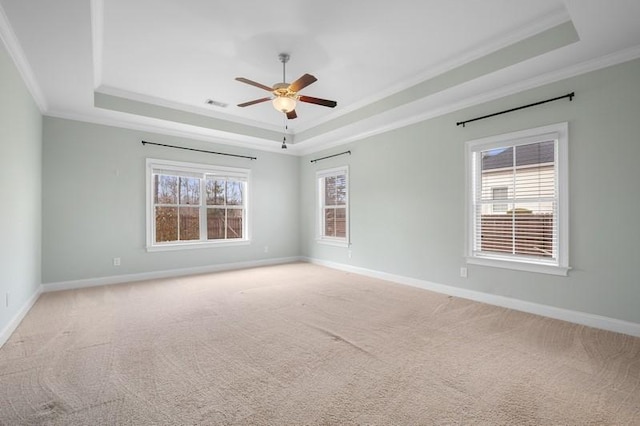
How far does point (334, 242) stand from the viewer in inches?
246

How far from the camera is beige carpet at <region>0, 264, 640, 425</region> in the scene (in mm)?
1751

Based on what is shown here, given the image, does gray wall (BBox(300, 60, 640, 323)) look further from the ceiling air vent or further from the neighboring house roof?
the ceiling air vent

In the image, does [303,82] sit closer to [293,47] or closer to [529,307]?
[293,47]

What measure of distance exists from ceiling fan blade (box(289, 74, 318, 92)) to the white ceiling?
46cm

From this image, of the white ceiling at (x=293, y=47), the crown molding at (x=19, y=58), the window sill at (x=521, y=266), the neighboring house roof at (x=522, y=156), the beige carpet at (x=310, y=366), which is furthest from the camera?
the neighboring house roof at (x=522, y=156)

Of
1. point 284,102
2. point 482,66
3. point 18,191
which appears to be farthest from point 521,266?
point 18,191

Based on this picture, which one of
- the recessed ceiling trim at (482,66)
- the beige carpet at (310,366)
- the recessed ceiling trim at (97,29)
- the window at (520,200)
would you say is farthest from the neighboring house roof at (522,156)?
the recessed ceiling trim at (97,29)

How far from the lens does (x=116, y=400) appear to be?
1.86 metres

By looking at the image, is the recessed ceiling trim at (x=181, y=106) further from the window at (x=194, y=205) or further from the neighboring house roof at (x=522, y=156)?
the neighboring house roof at (x=522, y=156)

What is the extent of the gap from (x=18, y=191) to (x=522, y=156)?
5622mm

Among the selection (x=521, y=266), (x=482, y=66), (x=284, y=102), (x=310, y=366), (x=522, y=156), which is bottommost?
(x=310, y=366)

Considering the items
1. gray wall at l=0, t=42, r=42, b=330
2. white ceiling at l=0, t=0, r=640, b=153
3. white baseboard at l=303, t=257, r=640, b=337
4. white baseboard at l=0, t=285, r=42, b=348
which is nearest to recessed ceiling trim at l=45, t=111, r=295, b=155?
white ceiling at l=0, t=0, r=640, b=153

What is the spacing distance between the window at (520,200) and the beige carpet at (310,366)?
0.69m

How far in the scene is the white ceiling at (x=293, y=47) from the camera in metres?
2.57
